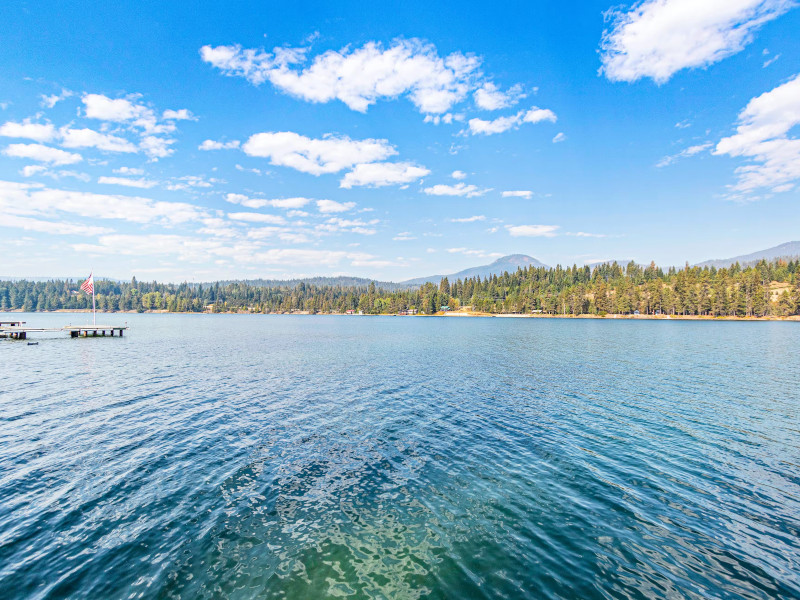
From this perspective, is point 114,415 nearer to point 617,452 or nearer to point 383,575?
point 383,575

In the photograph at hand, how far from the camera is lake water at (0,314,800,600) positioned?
11.5m

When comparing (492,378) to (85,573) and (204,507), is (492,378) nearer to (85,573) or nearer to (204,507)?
(204,507)

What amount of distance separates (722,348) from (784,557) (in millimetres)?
79318

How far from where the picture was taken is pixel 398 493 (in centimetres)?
1672

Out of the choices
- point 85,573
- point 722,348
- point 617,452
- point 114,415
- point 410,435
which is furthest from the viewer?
point 722,348

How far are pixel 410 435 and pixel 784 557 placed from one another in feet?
57.5

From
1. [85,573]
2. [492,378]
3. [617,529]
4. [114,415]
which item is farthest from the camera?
[492,378]

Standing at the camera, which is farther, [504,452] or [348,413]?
[348,413]

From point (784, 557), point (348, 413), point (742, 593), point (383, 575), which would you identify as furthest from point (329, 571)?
point (348, 413)

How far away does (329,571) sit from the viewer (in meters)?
11.7

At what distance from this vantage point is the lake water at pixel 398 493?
1149 centimetres

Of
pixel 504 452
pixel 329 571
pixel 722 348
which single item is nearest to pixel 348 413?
pixel 504 452

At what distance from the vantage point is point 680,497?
16.4 meters

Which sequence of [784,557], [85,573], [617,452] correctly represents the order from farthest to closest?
[617,452] → [784,557] → [85,573]
